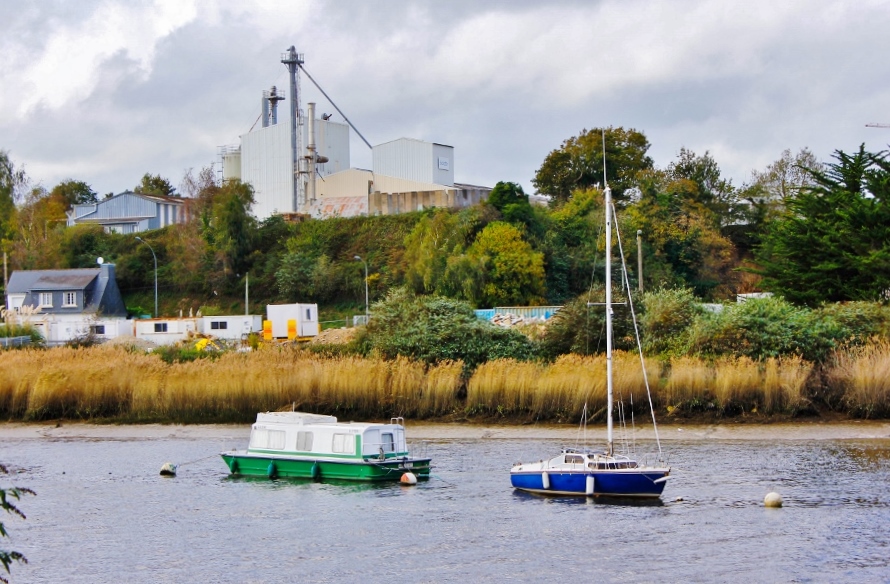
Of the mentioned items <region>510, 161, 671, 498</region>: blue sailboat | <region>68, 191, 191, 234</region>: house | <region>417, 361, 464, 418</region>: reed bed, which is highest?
<region>68, 191, 191, 234</region>: house

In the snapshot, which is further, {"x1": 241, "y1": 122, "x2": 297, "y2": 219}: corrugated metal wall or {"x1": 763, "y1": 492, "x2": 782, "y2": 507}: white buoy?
{"x1": 241, "y1": 122, "x2": 297, "y2": 219}: corrugated metal wall

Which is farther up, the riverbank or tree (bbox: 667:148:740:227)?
tree (bbox: 667:148:740:227)

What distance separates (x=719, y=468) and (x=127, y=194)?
92.6 meters

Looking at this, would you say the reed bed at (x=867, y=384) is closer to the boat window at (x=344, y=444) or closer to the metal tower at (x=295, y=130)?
the boat window at (x=344, y=444)

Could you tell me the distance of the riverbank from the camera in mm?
41062

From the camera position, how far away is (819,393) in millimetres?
44281

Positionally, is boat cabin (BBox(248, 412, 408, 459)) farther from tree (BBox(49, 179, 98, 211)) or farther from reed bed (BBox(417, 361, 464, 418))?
tree (BBox(49, 179, 98, 211))

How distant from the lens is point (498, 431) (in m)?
44.0

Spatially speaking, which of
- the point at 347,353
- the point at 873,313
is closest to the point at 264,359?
the point at 347,353

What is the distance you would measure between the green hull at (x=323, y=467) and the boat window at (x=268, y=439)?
507 millimetres

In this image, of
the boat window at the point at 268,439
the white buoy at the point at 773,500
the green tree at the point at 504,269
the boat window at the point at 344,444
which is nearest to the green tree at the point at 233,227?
the green tree at the point at 504,269

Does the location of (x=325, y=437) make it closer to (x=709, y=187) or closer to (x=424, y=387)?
(x=424, y=387)

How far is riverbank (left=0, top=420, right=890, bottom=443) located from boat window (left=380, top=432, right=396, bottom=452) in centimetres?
849

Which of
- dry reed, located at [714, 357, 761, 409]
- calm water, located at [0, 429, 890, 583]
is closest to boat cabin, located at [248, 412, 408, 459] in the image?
calm water, located at [0, 429, 890, 583]
